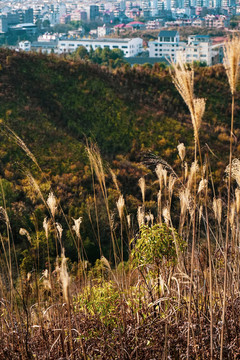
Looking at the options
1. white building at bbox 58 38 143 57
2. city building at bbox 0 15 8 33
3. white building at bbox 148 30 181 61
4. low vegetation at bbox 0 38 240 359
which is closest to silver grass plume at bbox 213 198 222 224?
low vegetation at bbox 0 38 240 359

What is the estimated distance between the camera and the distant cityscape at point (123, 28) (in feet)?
211

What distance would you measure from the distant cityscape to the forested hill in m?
8.64

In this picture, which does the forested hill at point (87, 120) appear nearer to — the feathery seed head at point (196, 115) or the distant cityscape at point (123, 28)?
the distant cityscape at point (123, 28)

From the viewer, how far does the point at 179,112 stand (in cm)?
1758

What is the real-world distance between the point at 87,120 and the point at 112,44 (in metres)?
52.9

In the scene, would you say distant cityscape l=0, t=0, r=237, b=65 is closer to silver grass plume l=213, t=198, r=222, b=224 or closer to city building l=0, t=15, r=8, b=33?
city building l=0, t=15, r=8, b=33

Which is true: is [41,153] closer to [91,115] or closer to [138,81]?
[91,115]

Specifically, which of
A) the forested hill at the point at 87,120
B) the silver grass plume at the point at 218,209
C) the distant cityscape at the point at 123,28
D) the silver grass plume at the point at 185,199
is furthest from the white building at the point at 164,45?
the silver grass plume at the point at 185,199

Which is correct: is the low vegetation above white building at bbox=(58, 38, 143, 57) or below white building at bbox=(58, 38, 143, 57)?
below

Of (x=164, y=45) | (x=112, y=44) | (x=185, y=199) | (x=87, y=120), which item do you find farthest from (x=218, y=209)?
(x=112, y=44)

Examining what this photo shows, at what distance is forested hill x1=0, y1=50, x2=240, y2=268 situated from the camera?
12.5 metres

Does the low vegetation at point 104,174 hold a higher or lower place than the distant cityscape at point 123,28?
lower

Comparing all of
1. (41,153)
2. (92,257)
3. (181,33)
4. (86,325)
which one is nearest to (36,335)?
(86,325)

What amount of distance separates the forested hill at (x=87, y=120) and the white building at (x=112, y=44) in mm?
46223
